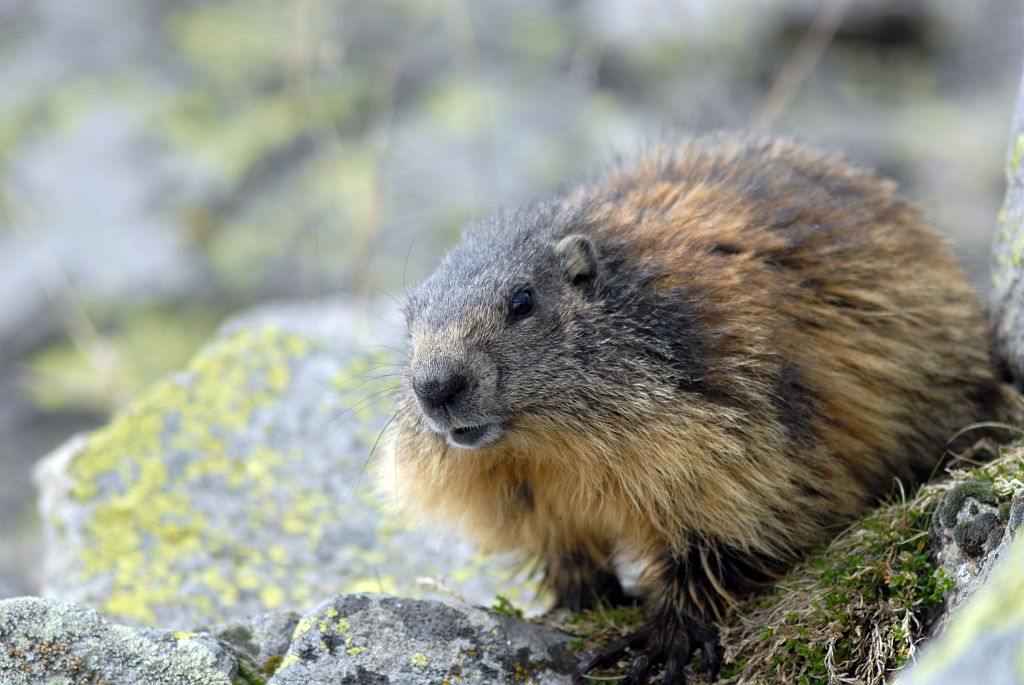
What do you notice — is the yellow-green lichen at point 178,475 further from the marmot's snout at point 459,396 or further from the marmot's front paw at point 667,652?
the marmot's front paw at point 667,652

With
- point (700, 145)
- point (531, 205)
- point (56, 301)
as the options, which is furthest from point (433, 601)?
point (56, 301)

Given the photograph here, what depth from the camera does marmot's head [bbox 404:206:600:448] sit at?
4.51 metres

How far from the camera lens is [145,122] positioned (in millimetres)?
12789

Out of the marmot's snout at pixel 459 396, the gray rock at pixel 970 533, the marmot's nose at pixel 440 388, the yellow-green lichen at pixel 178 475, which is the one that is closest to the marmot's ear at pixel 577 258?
the marmot's snout at pixel 459 396

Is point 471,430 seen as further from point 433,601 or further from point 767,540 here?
point 767,540

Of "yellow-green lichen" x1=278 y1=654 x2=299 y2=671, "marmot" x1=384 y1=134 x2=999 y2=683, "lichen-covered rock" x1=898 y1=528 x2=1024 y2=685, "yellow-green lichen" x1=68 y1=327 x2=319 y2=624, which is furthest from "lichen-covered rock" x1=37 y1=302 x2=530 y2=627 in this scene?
"lichen-covered rock" x1=898 y1=528 x2=1024 y2=685

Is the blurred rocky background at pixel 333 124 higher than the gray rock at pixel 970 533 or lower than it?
higher

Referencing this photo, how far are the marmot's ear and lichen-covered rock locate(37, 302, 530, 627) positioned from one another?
1.17 meters

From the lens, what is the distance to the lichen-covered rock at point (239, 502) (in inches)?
228

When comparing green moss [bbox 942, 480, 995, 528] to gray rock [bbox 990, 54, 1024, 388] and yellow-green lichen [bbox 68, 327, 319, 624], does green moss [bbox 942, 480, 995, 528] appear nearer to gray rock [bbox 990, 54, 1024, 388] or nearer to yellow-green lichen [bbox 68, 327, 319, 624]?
gray rock [bbox 990, 54, 1024, 388]

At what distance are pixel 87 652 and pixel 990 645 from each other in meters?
3.00

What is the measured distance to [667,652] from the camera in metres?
4.56

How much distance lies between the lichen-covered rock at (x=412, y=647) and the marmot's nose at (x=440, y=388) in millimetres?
802

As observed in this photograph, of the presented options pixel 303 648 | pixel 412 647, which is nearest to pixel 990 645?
pixel 412 647
